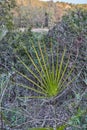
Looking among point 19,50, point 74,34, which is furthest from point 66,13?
point 19,50

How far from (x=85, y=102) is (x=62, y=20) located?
2382mm

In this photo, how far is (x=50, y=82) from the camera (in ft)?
9.42

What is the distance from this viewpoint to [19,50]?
6094 mm

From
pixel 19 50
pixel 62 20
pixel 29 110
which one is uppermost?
pixel 62 20

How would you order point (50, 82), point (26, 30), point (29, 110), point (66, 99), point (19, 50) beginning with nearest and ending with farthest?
point (50, 82) < point (29, 110) < point (66, 99) < point (19, 50) < point (26, 30)

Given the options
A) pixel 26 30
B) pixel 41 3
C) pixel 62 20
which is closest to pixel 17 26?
pixel 26 30

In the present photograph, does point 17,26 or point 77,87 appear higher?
point 17,26

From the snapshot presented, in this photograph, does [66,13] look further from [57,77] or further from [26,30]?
[57,77]

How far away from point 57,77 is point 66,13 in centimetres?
413

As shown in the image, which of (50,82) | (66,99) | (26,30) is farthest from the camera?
(26,30)

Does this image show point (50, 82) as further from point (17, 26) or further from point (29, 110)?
point (17, 26)

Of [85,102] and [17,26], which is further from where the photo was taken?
A: [17,26]

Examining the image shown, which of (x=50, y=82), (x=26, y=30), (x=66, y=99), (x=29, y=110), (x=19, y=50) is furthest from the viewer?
(x=26, y=30)

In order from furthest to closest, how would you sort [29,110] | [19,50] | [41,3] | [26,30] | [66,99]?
[41,3] < [26,30] < [19,50] < [66,99] < [29,110]
